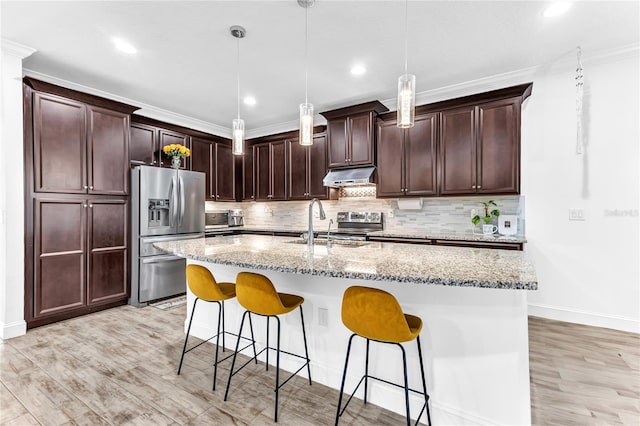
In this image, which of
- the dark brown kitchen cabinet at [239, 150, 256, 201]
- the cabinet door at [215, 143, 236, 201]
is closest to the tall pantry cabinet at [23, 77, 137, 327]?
the cabinet door at [215, 143, 236, 201]

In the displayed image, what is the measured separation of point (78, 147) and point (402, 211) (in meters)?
3.96

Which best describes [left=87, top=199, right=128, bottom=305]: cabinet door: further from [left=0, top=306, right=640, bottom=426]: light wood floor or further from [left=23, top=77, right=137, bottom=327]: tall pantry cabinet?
[left=0, top=306, right=640, bottom=426]: light wood floor

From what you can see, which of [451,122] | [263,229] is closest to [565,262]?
[451,122]

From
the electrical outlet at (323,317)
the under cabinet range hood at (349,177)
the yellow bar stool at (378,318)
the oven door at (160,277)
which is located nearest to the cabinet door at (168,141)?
the oven door at (160,277)

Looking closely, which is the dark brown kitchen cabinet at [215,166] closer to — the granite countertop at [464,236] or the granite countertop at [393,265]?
the granite countertop at [464,236]

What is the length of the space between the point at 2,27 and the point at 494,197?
196 inches

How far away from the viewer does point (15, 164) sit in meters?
2.94

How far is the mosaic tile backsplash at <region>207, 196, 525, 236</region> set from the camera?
147 inches

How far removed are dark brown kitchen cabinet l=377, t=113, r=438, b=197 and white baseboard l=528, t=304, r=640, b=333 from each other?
1.73 metres

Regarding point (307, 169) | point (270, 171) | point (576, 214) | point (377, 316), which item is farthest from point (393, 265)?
point (270, 171)

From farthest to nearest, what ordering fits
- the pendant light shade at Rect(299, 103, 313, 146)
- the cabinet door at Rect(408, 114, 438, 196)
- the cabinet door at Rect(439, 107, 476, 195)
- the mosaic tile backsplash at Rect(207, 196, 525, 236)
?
the cabinet door at Rect(408, 114, 438, 196) < the mosaic tile backsplash at Rect(207, 196, 525, 236) < the cabinet door at Rect(439, 107, 476, 195) < the pendant light shade at Rect(299, 103, 313, 146)

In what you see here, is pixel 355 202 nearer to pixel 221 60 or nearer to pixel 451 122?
pixel 451 122

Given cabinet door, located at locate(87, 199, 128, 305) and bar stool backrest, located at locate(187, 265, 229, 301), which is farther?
cabinet door, located at locate(87, 199, 128, 305)

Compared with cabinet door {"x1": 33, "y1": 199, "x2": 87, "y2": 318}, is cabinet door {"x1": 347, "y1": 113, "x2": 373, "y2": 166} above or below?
above
